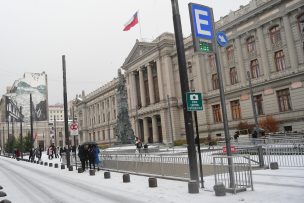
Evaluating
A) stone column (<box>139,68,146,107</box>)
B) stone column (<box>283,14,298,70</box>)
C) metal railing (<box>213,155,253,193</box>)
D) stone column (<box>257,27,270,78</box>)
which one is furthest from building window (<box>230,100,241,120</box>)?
metal railing (<box>213,155,253,193</box>)

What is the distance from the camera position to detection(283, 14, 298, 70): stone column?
39281 millimetres

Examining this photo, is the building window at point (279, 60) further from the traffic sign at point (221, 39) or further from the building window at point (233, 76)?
the traffic sign at point (221, 39)

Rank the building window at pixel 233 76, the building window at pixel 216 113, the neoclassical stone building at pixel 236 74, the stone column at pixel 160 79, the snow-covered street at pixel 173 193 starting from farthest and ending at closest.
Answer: the stone column at pixel 160 79, the building window at pixel 216 113, the building window at pixel 233 76, the neoclassical stone building at pixel 236 74, the snow-covered street at pixel 173 193

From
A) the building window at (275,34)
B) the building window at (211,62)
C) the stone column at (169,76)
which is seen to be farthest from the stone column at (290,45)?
the stone column at (169,76)

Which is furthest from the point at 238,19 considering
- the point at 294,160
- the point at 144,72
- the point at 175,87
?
the point at 294,160

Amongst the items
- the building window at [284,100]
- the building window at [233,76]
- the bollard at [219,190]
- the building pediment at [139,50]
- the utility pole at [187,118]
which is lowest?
the bollard at [219,190]

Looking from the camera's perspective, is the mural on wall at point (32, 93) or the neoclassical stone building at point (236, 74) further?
the mural on wall at point (32, 93)

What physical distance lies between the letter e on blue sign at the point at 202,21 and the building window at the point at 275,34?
3444 centimetres

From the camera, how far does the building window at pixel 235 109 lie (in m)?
48.0

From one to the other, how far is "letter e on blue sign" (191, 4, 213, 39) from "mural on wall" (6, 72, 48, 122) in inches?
4025

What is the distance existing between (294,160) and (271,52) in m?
29.7

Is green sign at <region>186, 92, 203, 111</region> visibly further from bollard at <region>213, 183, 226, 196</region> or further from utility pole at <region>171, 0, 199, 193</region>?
bollard at <region>213, 183, 226, 196</region>

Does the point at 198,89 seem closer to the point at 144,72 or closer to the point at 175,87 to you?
the point at 175,87

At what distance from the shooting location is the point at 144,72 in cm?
6950
